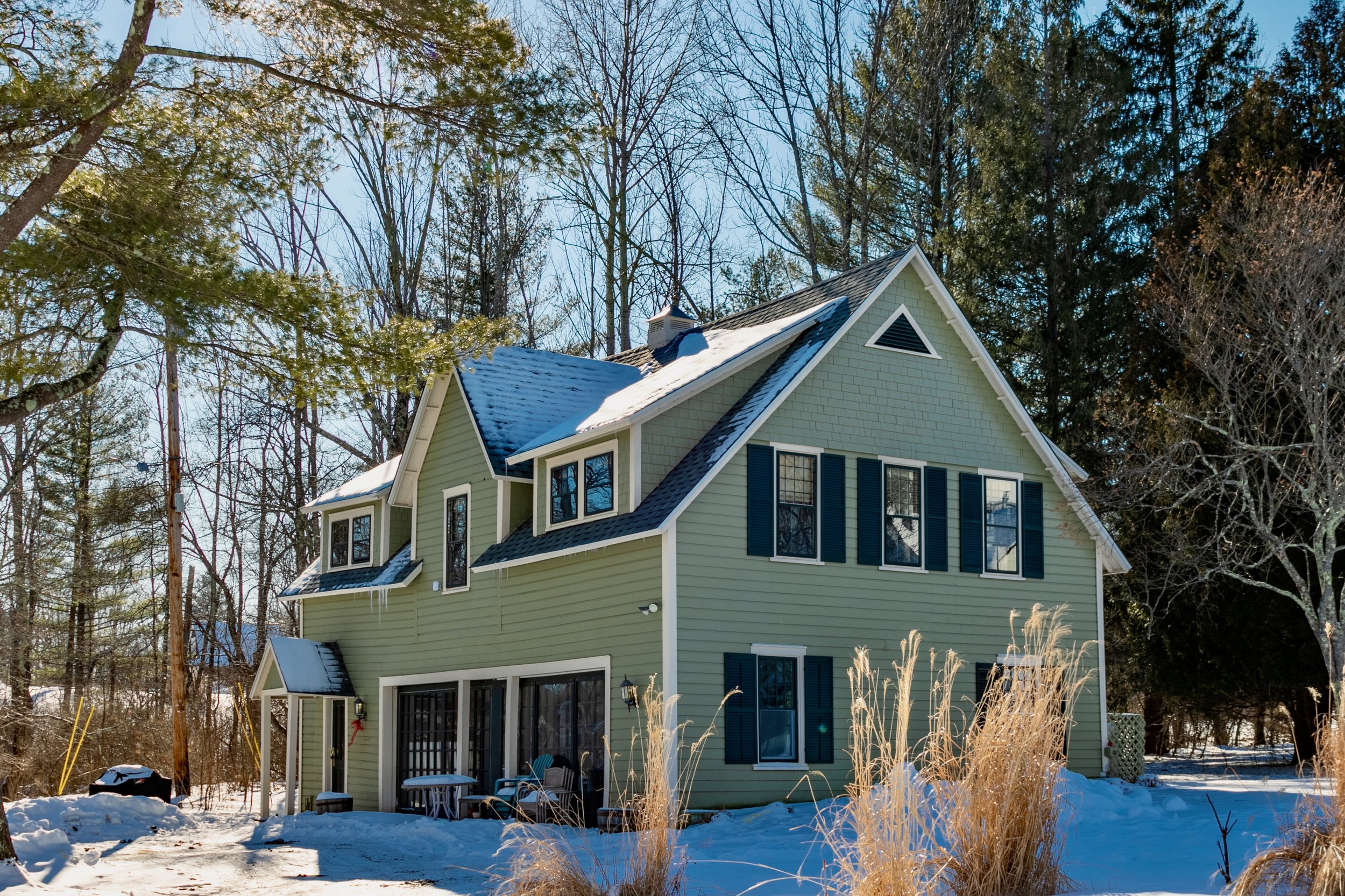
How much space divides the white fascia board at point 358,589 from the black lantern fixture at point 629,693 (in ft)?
16.9

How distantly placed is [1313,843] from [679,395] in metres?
10.5

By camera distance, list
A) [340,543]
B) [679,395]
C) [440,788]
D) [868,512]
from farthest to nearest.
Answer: [340,543] < [440,788] < [868,512] < [679,395]

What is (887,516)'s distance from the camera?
1714 cm

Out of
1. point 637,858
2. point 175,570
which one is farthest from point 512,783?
point 637,858

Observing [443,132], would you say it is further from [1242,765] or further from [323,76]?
[1242,765]

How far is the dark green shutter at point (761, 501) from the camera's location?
52.0 ft

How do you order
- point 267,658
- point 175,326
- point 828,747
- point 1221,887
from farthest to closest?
point 267,658
point 828,747
point 175,326
point 1221,887

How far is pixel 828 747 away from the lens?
16031mm

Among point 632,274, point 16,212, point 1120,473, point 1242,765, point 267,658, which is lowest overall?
point 1242,765

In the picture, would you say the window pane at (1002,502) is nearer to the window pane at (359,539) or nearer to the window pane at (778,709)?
the window pane at (778,709)

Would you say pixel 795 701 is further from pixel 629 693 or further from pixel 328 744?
pixel 328 744

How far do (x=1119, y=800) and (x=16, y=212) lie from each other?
41.0ft

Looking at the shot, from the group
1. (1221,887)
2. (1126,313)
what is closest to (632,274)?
(1126,313)

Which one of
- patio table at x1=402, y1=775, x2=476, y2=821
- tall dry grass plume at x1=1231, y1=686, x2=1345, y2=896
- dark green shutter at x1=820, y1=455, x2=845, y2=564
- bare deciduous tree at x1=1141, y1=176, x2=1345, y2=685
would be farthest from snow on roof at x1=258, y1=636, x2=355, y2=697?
tall dry grass plume at x1=1231, y1=686, x2=1345, y2=896
